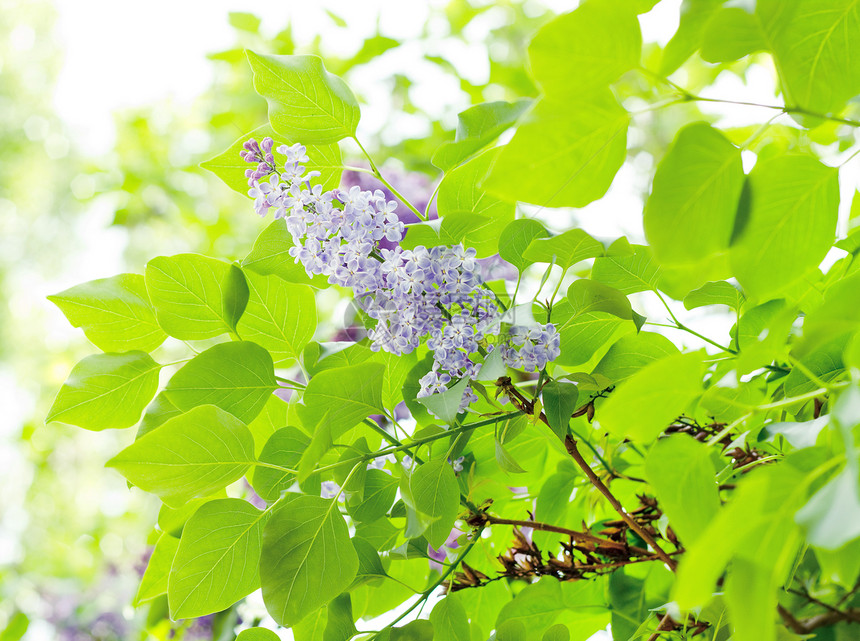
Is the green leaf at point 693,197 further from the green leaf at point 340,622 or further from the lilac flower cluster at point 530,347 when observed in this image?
the green leaf at point 340,622

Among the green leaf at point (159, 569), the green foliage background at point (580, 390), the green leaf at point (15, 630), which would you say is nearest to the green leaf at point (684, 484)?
the green foliage background at point (580, 390)

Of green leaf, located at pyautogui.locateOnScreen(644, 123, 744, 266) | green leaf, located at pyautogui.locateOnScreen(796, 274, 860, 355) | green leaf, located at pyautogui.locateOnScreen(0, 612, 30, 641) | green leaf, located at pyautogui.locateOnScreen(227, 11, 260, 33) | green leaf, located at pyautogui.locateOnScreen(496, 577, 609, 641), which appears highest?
green leaf, located at pyautogui.locateOnScreen(644, 123, 744, 266)

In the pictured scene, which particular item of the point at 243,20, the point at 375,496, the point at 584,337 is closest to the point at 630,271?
the point at 584,337

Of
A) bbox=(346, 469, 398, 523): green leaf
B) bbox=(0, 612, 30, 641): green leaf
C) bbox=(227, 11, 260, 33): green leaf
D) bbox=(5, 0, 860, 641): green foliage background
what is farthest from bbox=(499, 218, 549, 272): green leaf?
bbox=(227, 11, 260, 33): green leaf

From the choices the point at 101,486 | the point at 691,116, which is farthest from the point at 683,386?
the point at 101,486

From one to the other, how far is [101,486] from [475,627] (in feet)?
12.5

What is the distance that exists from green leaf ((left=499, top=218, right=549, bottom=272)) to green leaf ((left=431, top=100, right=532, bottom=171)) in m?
0.04

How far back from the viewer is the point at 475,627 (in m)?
0.27

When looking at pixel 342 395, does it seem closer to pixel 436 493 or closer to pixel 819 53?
pixel 436 493

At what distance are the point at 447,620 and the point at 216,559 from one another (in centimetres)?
10

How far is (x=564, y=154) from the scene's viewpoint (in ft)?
0.53

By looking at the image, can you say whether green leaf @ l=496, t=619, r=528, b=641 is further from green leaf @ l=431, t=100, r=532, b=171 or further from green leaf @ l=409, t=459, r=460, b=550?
green leaf @ l=431, t=100, r=532, b=171

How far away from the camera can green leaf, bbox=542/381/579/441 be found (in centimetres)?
21

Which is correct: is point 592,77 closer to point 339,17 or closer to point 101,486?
point 339,17
